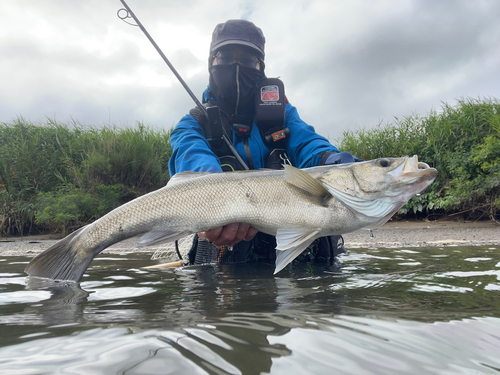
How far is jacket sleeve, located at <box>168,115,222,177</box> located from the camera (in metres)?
3.08

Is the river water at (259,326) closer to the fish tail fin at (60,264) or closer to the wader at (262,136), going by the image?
the fish tail fin at (60,264)

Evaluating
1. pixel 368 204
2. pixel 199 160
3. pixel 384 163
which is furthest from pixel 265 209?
pixel 199 160

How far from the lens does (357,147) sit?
8.95m

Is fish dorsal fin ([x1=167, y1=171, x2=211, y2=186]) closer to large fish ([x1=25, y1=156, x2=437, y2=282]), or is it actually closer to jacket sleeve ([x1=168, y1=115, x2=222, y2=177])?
large fish ([x1=25, y1=156, x2=437, y2=282])

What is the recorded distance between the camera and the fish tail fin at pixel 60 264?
215 centimetres

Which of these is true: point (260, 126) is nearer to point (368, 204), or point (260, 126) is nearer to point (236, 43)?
point (236, 43)

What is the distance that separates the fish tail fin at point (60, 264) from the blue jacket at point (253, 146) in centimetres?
124

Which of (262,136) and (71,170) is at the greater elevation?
(71,170)

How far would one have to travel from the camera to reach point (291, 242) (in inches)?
87.0

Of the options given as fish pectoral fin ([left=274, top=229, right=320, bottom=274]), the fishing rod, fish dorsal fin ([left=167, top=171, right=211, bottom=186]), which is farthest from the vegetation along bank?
fish pectoral fin ([left=274, top=229, right=320, bottom=274])

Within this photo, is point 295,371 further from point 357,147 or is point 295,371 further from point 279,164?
point 357,147

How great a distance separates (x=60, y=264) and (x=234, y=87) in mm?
2732

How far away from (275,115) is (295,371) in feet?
10.7

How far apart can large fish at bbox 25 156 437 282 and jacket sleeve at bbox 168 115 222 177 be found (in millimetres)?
705
